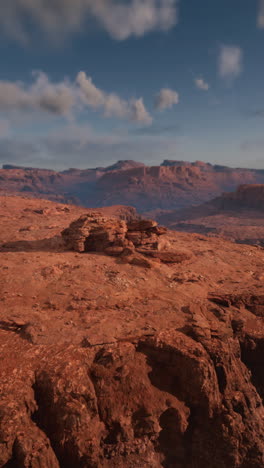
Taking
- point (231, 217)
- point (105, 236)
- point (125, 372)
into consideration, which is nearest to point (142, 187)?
point (231, 217)

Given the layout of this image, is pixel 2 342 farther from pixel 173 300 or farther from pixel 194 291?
pixel 194 291

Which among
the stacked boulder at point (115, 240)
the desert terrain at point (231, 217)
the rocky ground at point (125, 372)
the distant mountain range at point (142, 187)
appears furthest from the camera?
the distant mountain range at point (142, 187)

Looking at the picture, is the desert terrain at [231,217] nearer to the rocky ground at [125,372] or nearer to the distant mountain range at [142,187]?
the distant mountain range at [142,187]

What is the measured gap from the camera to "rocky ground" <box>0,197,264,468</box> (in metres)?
5.90

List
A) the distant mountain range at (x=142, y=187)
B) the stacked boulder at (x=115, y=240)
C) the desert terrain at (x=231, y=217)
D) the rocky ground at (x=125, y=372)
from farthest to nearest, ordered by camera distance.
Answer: the distant mountain range at (x=142, y=187), the desert terrain at (x=231, y=217), the stacked boulder at (x=115, y=240), the rocky ground at (x=125, y=372)

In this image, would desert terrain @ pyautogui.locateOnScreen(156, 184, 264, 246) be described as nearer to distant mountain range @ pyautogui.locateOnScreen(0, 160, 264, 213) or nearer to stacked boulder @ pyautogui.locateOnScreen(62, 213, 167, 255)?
distant mountain range @ pyautogui.locateOnScreen(0, 160, 264, 213)

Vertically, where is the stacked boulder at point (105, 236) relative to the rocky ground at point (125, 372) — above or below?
above

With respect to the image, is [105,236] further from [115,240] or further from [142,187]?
[142,187]

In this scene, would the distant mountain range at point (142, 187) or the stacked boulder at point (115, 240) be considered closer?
the stacked boulder at point (115, 240)

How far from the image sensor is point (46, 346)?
680cm

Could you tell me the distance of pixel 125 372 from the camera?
22.5 feet

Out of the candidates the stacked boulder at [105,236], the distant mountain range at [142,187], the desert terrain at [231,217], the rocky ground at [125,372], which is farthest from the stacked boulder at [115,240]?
the distant mountain range at [142,187]

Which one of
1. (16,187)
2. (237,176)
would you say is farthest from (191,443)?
(237,176)

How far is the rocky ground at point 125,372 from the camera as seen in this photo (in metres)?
5.90
